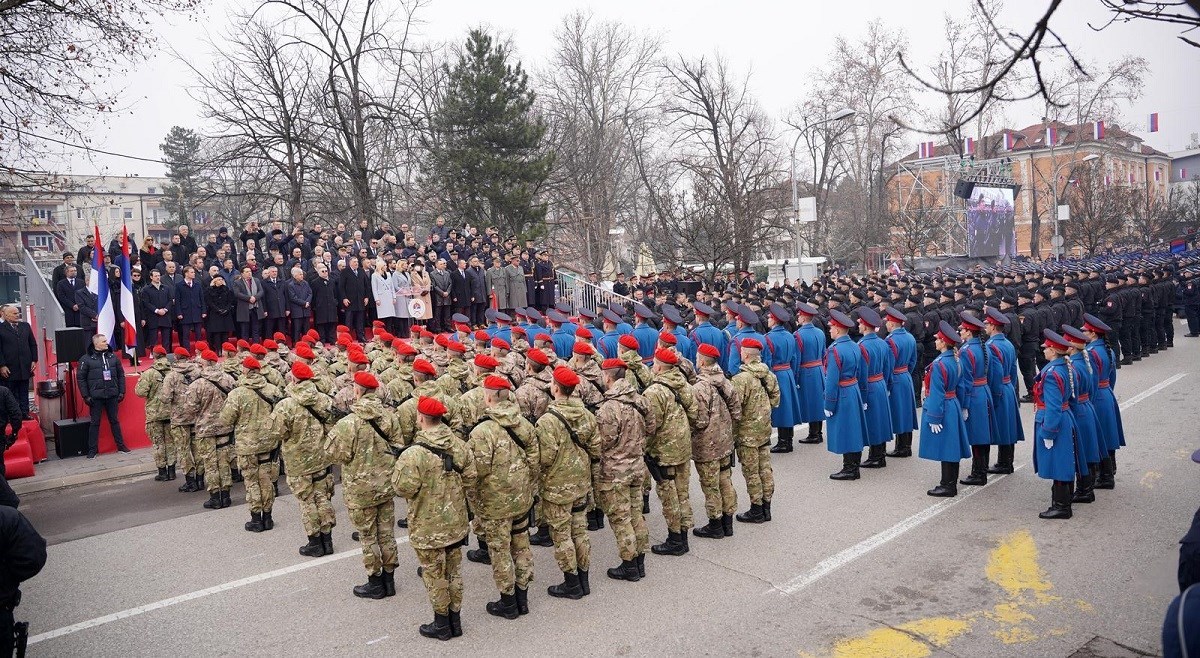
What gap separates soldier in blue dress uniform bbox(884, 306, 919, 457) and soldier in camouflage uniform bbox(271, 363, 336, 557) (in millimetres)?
6900

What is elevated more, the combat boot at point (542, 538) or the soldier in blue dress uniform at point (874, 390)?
the soldier in blue dress uniform at point (874, 390)

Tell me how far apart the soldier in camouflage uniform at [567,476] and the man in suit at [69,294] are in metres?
12.0

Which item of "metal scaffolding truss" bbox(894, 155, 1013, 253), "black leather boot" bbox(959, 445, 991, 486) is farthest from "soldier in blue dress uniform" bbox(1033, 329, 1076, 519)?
"metal scaffolding truss" bbox(894, 155, 1013, 253)

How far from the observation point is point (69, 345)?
12742mm

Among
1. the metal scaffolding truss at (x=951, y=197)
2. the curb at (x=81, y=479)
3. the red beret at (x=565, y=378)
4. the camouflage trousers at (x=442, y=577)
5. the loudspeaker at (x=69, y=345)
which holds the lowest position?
the curb at (x=81, y=479)

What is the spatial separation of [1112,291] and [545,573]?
16730 millimetres

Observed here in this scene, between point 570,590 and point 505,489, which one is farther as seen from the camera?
point 570,590

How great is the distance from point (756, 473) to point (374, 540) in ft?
12.1

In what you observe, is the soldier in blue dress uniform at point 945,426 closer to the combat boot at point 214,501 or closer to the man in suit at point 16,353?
the combat boot at point 214,501

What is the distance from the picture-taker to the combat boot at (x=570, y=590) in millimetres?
6445

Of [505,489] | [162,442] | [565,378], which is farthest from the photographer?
[162,442]

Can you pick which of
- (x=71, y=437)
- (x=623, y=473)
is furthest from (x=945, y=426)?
(x=71, y=437)

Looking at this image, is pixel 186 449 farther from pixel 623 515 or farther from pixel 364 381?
pixel 623 515

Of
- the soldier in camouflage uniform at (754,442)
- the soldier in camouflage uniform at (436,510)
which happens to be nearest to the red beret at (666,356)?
the soldier in camouflage uniform at (754,442)
